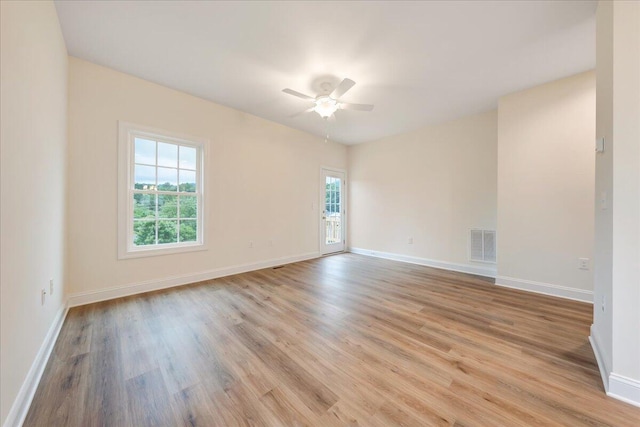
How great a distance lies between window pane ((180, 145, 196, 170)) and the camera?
3.50 metres

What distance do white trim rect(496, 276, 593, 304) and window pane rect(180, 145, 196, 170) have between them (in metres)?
4.85

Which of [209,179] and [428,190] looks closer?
[209,179]

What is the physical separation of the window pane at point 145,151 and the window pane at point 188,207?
2.09 feet

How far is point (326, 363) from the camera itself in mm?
1688

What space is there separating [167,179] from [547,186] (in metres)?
5.12

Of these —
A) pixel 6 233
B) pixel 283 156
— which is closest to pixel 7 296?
pixel 6 233

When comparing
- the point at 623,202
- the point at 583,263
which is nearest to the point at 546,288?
the point at 583,263

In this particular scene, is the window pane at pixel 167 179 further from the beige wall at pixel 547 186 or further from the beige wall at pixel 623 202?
the beige wall at pixel 547 186

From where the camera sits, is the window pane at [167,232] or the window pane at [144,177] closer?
the window pane at [144,177]

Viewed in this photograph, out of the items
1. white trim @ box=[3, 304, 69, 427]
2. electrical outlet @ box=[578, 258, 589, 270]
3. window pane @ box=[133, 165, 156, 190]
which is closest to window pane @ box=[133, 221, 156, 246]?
window pane @ box=[133, 165, 156, 190]

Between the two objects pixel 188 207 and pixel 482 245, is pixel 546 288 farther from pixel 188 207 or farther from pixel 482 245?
pixel 188 207

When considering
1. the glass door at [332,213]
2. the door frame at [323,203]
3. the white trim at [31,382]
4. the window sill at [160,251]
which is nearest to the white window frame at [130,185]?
the window sill at [160,251]

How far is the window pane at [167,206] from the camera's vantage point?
331cm

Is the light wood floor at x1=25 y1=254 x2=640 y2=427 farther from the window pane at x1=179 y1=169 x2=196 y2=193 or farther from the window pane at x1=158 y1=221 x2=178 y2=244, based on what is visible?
the window pane at x1=179 y1=169 x2=196 y2=193
